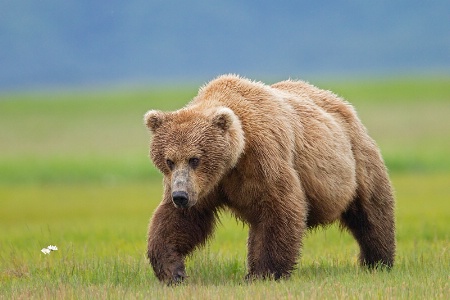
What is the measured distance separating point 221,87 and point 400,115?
146ft

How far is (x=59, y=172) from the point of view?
99.3ft

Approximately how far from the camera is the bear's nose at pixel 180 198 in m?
7.35

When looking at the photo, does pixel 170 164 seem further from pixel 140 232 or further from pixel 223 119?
pixel 140 232

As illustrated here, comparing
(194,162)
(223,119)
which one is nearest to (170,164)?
A: (194,162)

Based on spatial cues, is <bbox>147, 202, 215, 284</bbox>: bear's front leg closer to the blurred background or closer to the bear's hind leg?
the bear's hind leg

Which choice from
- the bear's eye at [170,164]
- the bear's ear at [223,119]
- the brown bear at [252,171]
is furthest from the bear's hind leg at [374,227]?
the bear's eye at [170,164]

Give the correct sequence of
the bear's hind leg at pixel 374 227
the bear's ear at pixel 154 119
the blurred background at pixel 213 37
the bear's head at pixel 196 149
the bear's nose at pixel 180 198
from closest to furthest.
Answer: the bear's nose at pixel 180 198
the bear's head at pixel 196 149
the bear's ear at pixel 154 119
the bear's hind leg at pixel 374 227
the blurred background at pixel 213 37

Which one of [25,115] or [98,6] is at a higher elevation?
[98,6]

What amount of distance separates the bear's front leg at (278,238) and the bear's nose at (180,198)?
79 centimetres

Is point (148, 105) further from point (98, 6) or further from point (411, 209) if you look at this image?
point (98, 6)

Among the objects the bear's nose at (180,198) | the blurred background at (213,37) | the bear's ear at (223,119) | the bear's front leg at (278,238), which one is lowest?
the bear's front leg at (278,238)

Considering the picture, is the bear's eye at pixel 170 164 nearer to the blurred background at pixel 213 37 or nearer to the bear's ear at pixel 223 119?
the bear's ear at pixel 223 119

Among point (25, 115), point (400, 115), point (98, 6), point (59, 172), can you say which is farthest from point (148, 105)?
point (98, 6)

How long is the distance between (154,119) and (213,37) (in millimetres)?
143052
